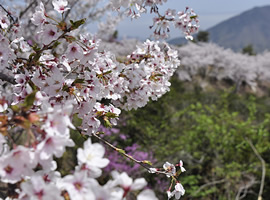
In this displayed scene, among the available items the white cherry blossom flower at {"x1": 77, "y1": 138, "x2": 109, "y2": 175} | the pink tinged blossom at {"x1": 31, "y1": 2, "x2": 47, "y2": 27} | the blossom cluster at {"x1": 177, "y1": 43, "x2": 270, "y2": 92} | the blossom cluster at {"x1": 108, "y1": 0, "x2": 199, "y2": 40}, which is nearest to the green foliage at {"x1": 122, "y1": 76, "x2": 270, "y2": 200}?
the blossom cluster at {"x1": 108, "y1": 0, "x2": 199, "y2": 40}

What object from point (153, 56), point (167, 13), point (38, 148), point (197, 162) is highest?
point (167, 13)

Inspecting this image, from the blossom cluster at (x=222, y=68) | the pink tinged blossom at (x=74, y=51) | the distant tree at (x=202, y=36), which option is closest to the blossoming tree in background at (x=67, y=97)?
the pink tinged blossom at (x=74, y=51)

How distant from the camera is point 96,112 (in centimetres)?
153

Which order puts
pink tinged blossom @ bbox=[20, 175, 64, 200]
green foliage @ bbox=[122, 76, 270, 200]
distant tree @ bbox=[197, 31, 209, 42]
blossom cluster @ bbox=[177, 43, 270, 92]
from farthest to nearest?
distant tree @ bbox=[197, 31, 209, 42] < blossom cluster @ bbox=[177, 43, 270, 92] < green foliage @ bbox=[122, 76, 270, 200] < pink tinged blossom @ bbox=[20, 175, 64, 200]

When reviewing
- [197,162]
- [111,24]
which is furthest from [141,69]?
[111,24]

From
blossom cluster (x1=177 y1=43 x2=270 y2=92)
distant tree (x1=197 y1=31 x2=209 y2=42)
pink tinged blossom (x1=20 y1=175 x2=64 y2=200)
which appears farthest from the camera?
distant tree (x1=197 y1=31 x2=209 y2=42)

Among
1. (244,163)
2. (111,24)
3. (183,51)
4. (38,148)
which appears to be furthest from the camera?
(183,51)

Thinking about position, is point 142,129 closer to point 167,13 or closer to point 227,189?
point 227,189

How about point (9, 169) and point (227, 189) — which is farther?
point (227, 189)

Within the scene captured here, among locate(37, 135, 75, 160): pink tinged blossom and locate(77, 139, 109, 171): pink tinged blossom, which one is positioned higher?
locate(37, 135, 75, 160): pink tinged blossom

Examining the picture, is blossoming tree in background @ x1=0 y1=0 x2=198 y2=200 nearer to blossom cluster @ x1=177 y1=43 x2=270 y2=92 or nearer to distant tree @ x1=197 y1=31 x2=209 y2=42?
blossom cluster @ x1=177 y1=43 x2=270 y2=92

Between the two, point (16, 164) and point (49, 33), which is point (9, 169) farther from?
point (49, 33)

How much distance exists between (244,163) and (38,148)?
4984 mm

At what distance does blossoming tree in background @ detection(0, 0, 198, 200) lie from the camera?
70cm
